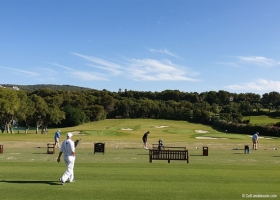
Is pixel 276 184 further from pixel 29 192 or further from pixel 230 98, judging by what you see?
pixel 230 98

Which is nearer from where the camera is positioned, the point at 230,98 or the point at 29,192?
the point at 29,192

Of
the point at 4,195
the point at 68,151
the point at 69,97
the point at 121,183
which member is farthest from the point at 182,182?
the point at 69,97

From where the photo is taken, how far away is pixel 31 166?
1970 cm

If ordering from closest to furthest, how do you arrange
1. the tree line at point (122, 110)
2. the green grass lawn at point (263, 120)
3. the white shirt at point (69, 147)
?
the white shirt at point (69, 147), the tree line at point (122, 110), the green grass lawn at point (263, 120)

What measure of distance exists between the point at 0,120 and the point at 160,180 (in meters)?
71.0

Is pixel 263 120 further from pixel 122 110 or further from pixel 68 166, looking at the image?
pixel 68 166

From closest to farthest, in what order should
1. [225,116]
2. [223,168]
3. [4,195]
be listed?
[4,195] → [223,168] → [225,116]

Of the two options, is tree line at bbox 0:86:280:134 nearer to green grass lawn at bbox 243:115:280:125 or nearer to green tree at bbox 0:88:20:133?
green grass lawn at bbox 243:115:280:125

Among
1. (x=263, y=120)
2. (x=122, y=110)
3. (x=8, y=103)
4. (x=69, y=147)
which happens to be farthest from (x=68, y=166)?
(x=122, y=110)

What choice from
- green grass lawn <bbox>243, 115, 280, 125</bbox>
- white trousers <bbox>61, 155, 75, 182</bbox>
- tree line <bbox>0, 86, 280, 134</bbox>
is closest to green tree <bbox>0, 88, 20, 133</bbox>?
tree line <bbox>0, 86, 280, 134</bbox>

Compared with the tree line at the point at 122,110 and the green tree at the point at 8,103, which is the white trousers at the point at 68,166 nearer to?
the green tree at the point at 8,103

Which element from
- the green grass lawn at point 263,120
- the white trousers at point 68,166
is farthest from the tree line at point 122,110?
the white trousers at point 68,166

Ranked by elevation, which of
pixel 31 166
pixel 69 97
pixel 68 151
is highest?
pixel 69 97

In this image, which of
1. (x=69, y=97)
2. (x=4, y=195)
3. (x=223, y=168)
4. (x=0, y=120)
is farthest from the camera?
(x=69, y=97)
